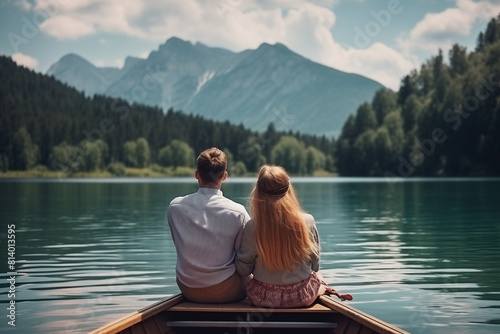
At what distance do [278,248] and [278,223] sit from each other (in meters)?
0.31

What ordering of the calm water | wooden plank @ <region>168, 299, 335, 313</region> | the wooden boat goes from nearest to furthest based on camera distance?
the wooden boat → wooden plank @ <region>168, 299, 335, 313</region> → the calm water

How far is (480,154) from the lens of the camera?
3839 inches

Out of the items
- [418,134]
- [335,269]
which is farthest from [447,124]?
[335,269]

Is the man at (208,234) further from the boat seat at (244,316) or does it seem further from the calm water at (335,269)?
the calm water at (335,269)

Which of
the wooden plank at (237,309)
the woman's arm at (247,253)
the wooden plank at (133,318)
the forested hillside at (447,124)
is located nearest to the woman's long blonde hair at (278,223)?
the woman's arm at (247,253)

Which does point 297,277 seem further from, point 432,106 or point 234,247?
point 432,106

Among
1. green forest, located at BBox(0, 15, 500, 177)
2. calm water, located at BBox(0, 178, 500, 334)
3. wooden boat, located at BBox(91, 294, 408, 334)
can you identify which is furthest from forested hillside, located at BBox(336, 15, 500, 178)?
wooden boat, located at BBox(91, 294, 408, 334)

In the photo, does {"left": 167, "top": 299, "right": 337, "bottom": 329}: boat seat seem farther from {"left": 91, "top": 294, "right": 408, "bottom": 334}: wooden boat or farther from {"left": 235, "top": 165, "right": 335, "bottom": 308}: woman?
{"left": 235, "top": 165, "right": 335, "bottom": 308}: woman

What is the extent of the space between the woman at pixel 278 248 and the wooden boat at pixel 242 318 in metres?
0.18

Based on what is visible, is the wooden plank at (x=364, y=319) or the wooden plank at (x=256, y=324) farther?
the wooden plank at (x=256, y=324)

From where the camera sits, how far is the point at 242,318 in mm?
8227

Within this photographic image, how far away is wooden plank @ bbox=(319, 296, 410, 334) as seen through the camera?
6.90 meters

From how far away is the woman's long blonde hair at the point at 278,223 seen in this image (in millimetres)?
7879

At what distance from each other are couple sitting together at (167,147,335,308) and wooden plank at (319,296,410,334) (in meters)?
0.24
